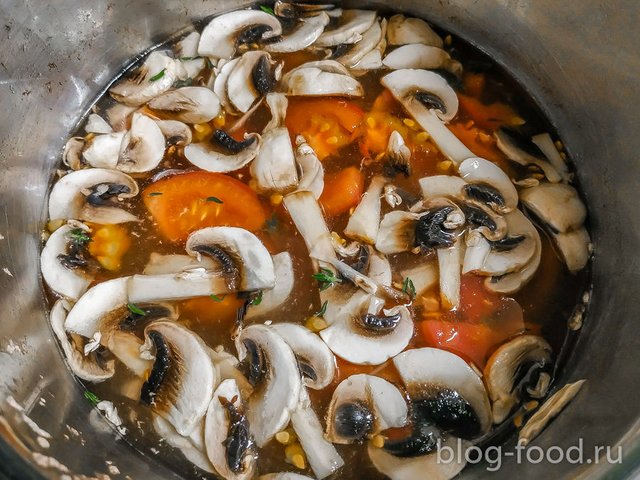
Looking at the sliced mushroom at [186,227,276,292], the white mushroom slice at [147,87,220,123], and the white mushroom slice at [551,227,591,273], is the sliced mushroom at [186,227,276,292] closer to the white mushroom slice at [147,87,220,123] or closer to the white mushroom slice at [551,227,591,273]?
the white mushroom slice at [147,87,220,123]

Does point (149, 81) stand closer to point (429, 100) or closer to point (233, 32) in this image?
point (233, 32)

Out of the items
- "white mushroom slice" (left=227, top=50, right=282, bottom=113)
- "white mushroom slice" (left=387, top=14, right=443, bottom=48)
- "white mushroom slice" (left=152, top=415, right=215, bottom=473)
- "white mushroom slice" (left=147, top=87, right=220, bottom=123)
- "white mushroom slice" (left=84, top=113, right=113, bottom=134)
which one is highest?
"white mushroom slice" (left=387, top=14, right=443, bottom=48)

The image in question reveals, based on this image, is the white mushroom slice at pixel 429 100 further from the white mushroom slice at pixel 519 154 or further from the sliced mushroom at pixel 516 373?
the sliced mushroom at pixel 516 373

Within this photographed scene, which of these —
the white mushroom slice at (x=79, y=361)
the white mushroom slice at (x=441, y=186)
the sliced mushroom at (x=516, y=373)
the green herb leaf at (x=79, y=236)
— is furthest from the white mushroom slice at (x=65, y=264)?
the sliced mushroom at (x=516, y=373)

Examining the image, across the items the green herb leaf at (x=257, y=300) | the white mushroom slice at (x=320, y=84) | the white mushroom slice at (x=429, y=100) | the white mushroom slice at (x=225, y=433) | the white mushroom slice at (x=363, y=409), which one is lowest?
the white mushroom slice at (x=225, y=433)


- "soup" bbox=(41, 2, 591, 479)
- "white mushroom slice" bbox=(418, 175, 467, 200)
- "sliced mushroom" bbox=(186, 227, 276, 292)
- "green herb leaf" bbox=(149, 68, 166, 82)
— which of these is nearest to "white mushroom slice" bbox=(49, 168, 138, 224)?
"soup" bbox=(41, 2, 591, 479)

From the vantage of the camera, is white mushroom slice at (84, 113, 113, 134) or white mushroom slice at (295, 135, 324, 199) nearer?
white mushroom slice at (295, 135, 324, 199)

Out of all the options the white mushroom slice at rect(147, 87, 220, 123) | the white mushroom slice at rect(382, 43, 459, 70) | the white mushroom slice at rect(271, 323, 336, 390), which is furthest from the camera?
the white mushroom slice at rect(382, 43, 459, 70)

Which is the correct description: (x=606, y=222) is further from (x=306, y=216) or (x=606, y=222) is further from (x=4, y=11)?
(x=4, y=11)
